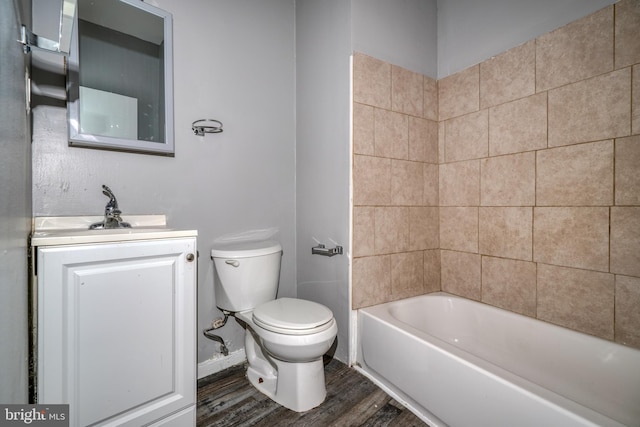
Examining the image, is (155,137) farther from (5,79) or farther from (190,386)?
(190,386)

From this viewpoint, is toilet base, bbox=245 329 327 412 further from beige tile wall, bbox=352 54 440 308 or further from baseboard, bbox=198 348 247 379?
beige tile wall, bbox=352 54 440 308

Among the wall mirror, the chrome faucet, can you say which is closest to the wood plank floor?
the chrome faucet

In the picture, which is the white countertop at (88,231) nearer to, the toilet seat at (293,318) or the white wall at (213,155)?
the white wall at (213,155)

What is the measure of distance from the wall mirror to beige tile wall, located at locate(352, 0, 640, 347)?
106 cm

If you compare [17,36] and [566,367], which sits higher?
[17,36]

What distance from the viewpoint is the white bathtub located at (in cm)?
95

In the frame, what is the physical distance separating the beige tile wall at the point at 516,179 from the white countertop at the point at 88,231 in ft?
Result: 3.30

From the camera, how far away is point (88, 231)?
1122mm

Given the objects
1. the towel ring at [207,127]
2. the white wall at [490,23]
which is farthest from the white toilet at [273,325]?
the white wall at [490,23]

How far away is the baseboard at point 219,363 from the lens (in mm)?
1616

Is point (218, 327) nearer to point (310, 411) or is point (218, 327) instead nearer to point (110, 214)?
point (310, 411)

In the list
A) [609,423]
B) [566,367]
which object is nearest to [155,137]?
[609,423]

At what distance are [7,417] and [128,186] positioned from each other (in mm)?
1051

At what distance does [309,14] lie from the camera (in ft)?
6.20
